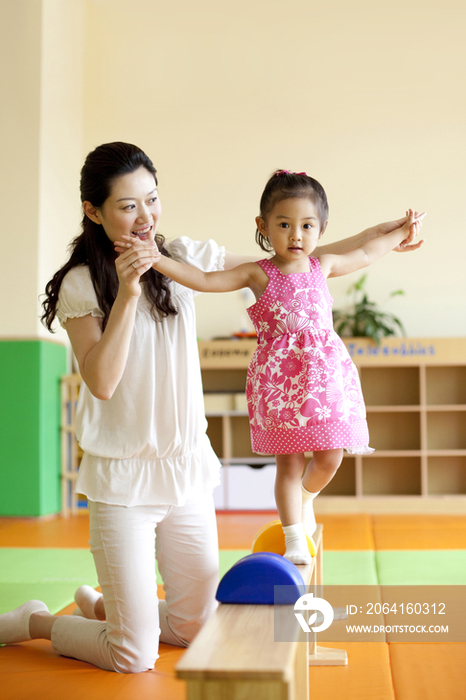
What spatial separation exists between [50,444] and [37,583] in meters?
2.33

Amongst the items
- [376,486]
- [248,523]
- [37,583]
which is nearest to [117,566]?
[37,583]

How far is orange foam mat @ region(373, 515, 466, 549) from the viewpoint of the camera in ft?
12.2

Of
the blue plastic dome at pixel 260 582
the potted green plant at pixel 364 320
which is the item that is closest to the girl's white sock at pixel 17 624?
the blue plastic dome at pixel 260 582

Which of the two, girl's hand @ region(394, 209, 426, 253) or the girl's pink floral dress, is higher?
girl's hand @ region(394, 209, 426, 253)

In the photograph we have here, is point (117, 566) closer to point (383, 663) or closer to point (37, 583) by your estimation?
point (383, 663)

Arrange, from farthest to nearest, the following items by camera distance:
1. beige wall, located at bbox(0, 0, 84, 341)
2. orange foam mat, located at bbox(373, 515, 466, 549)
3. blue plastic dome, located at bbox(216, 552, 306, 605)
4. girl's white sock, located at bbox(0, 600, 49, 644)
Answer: beige wall, located at bbox(0, 0, 84, 341) < orange foam mat, located at bbox(373, 515, 466, 549) < girl's white sock, located at bbox(0, 600, 49, 644) < blue plastic dome, located at bbox(216, 552, 306, 605)

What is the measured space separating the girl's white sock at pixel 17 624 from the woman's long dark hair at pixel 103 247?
2.94 feet

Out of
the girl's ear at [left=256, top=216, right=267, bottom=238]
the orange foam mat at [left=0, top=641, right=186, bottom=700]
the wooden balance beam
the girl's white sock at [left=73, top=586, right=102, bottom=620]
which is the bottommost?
the orange foam mat at [left=0, top=641, right=186, bottom=700]

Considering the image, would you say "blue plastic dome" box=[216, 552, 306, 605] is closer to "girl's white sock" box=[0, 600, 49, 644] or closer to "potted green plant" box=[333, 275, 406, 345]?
"girl's white sock" box=[0, 600, 49, 644]

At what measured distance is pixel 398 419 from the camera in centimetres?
555

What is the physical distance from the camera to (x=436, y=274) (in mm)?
5734

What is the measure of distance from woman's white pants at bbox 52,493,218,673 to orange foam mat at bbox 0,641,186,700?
0.04 m

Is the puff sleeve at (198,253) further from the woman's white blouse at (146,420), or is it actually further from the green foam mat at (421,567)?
the green foam mat at (421,567)

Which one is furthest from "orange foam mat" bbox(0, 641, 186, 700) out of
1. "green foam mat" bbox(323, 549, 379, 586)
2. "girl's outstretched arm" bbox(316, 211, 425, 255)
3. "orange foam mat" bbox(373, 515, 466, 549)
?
"orange foam mat" bbox(373, 515, 466, 549)
